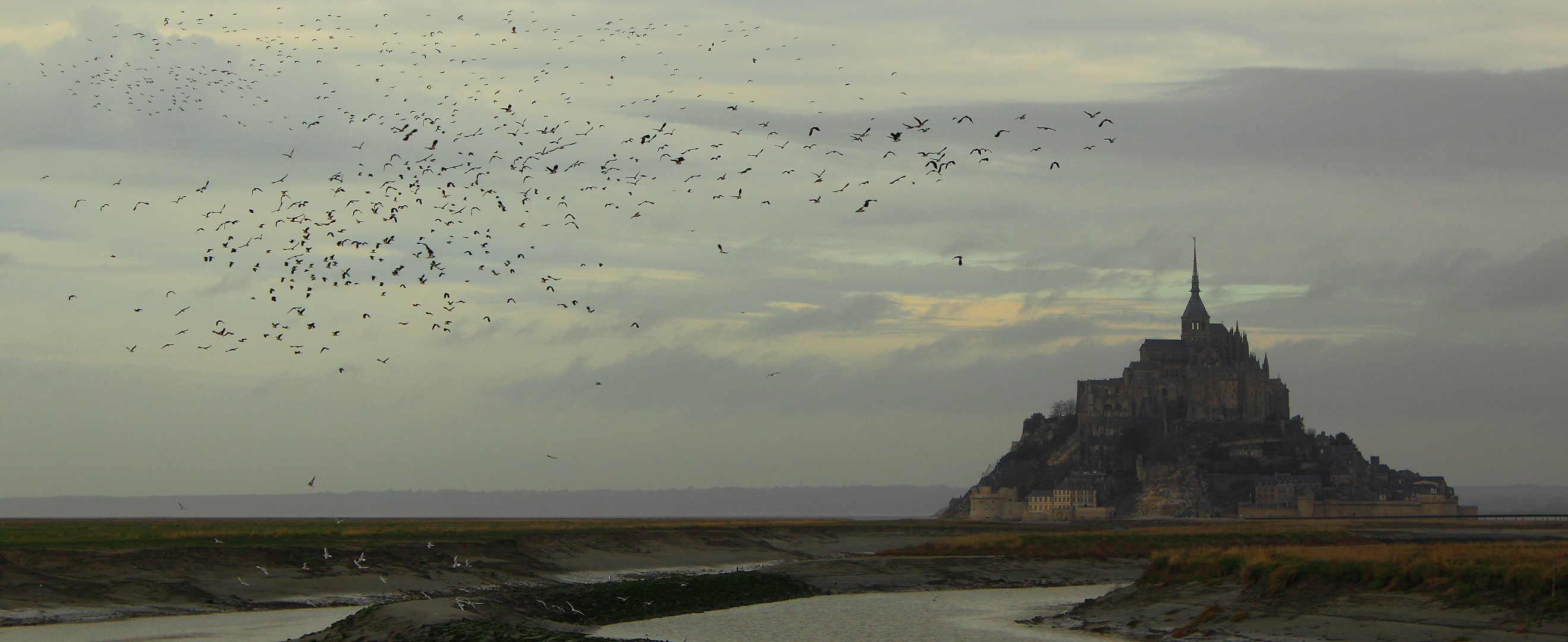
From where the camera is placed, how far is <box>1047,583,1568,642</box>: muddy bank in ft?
110

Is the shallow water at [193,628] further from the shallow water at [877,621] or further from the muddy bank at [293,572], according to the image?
the shallow water at [877,621]

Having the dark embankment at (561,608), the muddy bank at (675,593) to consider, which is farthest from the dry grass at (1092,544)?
the dark embankment at (561,608)

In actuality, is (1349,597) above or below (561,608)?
above

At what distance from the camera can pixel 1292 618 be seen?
129 ft

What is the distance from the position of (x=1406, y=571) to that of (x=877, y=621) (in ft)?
58.3

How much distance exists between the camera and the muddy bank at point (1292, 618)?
3344cm

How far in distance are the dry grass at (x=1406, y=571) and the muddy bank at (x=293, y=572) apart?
27.8m

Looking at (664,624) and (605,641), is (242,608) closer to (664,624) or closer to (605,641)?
(664,624)

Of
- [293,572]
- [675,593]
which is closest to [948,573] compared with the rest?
[675,593]

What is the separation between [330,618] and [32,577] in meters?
10.7

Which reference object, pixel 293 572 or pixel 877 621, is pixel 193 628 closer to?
pixel 293 572

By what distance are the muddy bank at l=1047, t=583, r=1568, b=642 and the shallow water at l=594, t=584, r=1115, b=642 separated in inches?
87.2

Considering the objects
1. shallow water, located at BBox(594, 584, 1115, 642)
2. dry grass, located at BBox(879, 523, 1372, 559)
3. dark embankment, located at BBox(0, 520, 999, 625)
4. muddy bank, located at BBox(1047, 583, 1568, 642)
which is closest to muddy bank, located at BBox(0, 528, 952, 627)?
dark embankment, located at BBox(0, 520, 999, 625)

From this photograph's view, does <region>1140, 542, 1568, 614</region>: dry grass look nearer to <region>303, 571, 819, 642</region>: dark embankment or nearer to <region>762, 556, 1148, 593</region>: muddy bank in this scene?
<region>762, 556, 1148, 593</region>: muddy bank
